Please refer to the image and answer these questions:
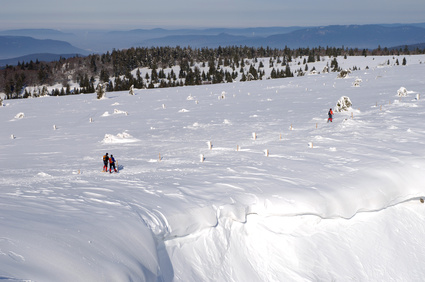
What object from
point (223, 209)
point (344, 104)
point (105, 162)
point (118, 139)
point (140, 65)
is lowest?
point (223, 209)

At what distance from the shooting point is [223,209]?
13.9 metres

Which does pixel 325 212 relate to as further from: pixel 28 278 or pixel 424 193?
pixel 28 278

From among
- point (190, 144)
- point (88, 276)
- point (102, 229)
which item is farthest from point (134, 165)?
point (88, 276)

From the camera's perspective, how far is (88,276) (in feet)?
29.3

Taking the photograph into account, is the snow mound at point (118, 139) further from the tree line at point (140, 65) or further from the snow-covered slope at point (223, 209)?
the tree line at point (140, 65)

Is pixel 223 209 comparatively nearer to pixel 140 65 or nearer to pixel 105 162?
pixel 105 162

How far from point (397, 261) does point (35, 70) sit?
Result: 17011 cm

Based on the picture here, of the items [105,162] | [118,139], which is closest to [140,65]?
[118,139]

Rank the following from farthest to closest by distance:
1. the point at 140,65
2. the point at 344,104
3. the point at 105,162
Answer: the point at 140,65 → the point at 344,104 → the point at 105,162

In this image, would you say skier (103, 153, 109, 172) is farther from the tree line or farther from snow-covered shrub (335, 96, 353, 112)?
the tree line

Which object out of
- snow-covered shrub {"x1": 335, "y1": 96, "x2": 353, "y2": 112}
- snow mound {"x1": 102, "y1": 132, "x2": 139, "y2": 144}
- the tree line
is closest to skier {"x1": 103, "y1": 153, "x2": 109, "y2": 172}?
snow mound {"x1": 102, "y1": 132, "x2": 139, "y2": 144}

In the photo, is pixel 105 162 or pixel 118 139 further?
pixel 118 139

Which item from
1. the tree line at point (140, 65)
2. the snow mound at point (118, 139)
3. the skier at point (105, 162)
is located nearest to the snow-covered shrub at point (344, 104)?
the snow mound at point (118, 139)

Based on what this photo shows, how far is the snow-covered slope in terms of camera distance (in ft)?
33.8
